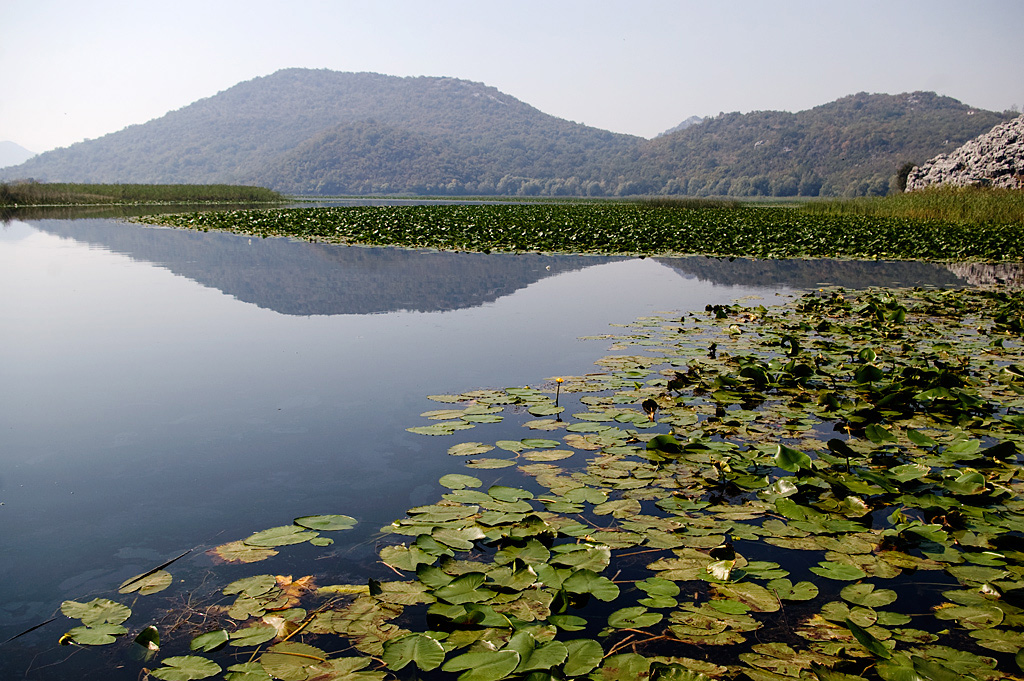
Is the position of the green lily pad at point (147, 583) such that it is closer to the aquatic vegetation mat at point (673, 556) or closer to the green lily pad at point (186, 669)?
the aquatic vegetation mat at point (673, 556)

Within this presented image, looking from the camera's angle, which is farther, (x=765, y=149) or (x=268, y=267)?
(x=765, y=149)

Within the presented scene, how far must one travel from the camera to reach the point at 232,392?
466 centimetres

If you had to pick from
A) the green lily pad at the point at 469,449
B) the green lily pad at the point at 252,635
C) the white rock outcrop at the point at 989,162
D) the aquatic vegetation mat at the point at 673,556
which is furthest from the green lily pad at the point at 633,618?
the white rock outcrop at the point at 989,162

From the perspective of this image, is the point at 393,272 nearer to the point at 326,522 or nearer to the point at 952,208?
the point at 326,522

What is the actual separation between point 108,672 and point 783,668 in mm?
1954

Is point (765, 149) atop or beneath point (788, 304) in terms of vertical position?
atop

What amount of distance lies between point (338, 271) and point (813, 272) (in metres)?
9.04

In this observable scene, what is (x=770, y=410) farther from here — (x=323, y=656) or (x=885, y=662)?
(x=323, y=656)

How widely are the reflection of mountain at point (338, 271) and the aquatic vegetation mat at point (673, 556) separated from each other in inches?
176

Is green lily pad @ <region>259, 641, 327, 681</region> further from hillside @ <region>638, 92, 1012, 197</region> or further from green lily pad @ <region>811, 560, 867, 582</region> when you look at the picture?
hillside @ <region>638, 92, 1012, 197</region>

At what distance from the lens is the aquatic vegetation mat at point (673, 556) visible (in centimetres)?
198

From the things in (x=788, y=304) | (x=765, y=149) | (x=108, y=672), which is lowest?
(x=108, y=672)

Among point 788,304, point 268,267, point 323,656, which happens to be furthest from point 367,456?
point 268,267

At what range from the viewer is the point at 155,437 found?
382cm
